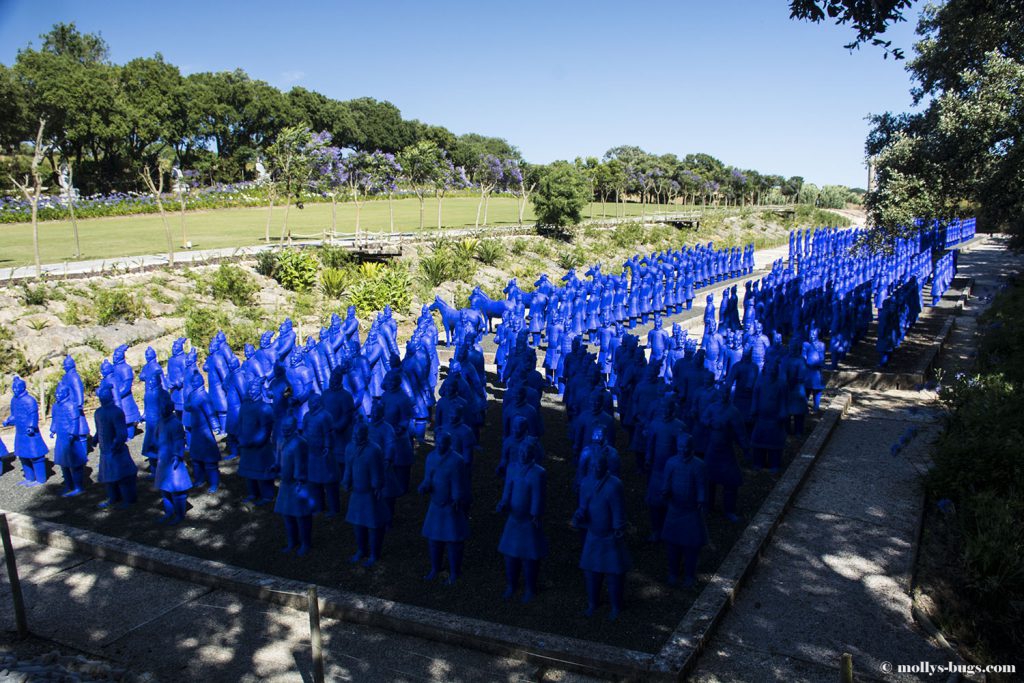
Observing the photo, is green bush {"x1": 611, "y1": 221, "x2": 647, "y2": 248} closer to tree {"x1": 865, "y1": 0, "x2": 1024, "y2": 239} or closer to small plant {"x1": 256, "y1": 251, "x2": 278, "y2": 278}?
tree {"x1": 865, "y1": 0, "x2": 1024, "y2": 239}

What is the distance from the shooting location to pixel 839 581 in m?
6.83

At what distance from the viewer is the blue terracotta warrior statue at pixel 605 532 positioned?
6180 mm

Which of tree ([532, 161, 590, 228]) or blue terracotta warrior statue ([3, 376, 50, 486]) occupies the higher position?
tree ([532, 161, 590, 228])

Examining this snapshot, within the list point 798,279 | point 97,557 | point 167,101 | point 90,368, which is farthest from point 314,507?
point 167,101

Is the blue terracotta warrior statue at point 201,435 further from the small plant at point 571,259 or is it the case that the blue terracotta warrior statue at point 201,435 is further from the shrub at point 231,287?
the small plant at point 571,259

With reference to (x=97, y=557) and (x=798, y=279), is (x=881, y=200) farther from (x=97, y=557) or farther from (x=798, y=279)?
(x=97, y=557)

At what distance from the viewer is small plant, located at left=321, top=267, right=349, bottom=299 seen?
21688 millimetres

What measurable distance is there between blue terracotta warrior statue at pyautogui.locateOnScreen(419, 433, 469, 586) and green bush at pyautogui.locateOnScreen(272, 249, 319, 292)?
15.9 m

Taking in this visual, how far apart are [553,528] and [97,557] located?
4.67 metres

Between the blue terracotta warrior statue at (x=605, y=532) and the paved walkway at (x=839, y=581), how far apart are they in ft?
2.94

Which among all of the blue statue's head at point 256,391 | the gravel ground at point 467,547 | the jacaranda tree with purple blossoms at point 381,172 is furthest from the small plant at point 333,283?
the blue statue's head at point 256,391

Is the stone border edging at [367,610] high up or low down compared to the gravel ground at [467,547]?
up

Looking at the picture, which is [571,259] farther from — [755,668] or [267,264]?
[755,668]

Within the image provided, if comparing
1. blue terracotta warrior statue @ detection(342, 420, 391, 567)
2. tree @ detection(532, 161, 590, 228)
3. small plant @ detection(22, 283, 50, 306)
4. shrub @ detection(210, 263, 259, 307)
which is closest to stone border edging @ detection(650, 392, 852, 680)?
blue terracotta warrior statue @ detection(342, 420, 391, 567)
